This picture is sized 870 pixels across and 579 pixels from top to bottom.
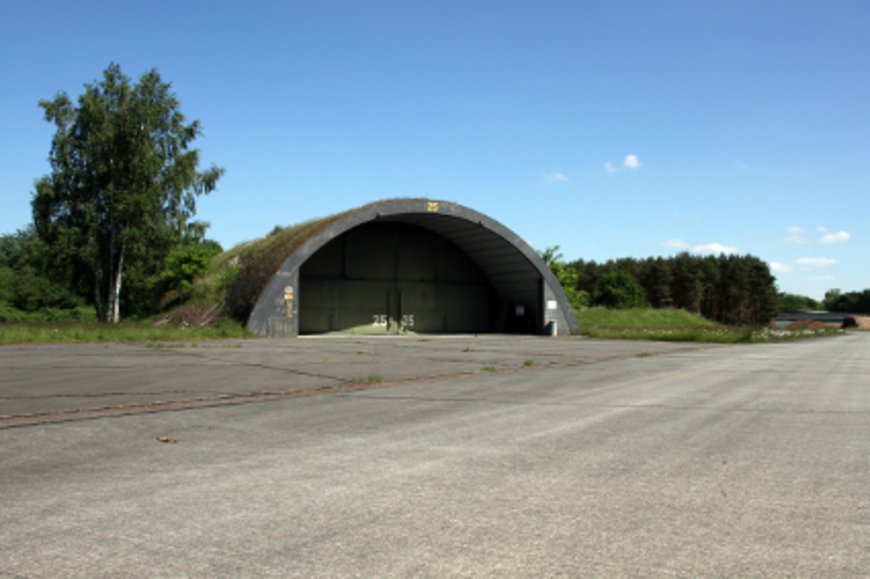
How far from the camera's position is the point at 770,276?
121000 millimetres

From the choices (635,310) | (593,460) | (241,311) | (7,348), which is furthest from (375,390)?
(635,310)

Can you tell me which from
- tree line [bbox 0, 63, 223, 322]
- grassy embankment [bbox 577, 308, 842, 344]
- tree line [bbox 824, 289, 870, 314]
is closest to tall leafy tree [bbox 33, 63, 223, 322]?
tree line [bbox 0, 63, 223, 322]

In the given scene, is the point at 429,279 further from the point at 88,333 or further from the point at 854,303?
the point at 854,303

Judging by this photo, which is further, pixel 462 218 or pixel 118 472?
pixel 462 218

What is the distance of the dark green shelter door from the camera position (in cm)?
4122

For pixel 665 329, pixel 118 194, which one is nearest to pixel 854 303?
pixel 665 329

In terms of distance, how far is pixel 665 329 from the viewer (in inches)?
1891

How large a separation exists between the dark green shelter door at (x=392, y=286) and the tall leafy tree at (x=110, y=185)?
31.2 feet

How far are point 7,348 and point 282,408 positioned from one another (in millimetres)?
14665

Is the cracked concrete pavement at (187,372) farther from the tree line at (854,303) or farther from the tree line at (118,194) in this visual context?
the tree line at (854,303)

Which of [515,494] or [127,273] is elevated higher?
[127,273]

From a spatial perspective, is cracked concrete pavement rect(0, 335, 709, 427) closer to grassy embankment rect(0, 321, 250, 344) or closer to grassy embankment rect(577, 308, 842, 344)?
grassy embankment rect(0, 321, 250, 344)

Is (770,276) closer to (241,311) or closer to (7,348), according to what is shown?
(241,311)

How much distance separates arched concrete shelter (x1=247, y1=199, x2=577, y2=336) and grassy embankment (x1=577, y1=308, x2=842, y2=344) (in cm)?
432
